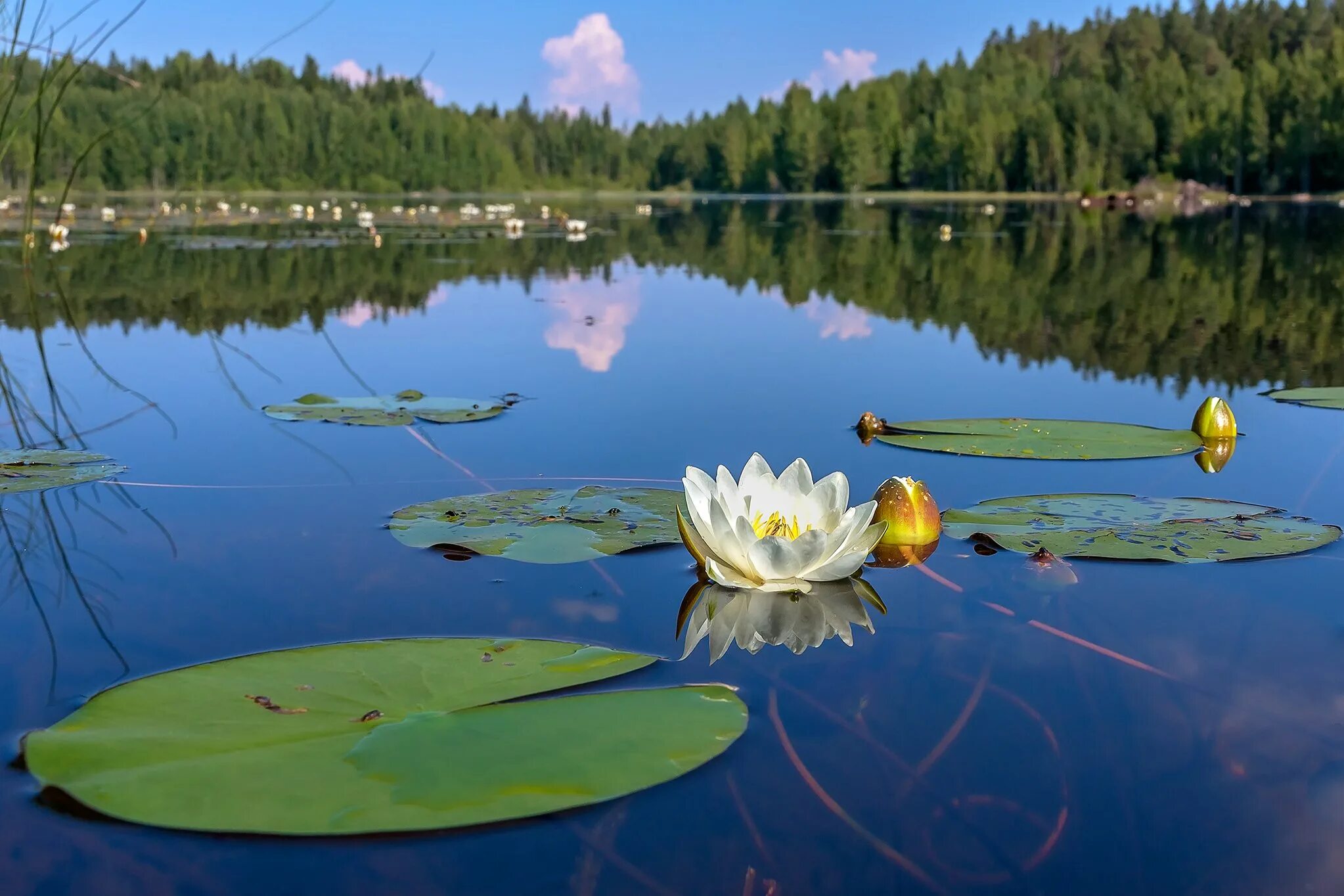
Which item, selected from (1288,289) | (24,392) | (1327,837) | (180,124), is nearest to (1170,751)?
(1327,837)

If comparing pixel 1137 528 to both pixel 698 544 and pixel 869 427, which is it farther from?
pixel 869 427

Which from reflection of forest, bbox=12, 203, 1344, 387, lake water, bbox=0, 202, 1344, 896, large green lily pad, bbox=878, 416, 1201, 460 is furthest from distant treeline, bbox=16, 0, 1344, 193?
large green lily pad, bbox=878, 416, 1201, 460

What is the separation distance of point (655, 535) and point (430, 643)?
28.9 inches

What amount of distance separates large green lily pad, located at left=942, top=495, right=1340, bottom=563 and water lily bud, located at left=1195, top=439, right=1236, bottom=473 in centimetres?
60

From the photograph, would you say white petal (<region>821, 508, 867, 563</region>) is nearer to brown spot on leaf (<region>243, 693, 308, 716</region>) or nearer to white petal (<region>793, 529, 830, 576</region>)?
white petal (<region>793, 529, 830, 576</region>)

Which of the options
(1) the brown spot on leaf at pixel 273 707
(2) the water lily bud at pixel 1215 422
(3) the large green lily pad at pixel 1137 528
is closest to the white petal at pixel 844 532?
(3) the large green lily pad at pixel 1137 528

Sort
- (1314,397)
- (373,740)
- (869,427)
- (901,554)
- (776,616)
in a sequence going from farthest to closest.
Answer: (1314,397) → (869,427) → (901,554) → (776,616) → (373,740)

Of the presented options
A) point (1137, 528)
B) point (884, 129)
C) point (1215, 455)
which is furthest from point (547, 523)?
point (884, 129)

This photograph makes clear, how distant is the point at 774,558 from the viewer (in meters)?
1.98

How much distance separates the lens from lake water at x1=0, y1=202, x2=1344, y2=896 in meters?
1.22

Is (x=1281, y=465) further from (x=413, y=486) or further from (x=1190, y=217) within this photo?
(x=1190, y=217)

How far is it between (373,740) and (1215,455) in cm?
273

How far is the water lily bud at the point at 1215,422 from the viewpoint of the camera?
3.38 metres

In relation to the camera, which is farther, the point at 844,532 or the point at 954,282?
the point at 954,282
